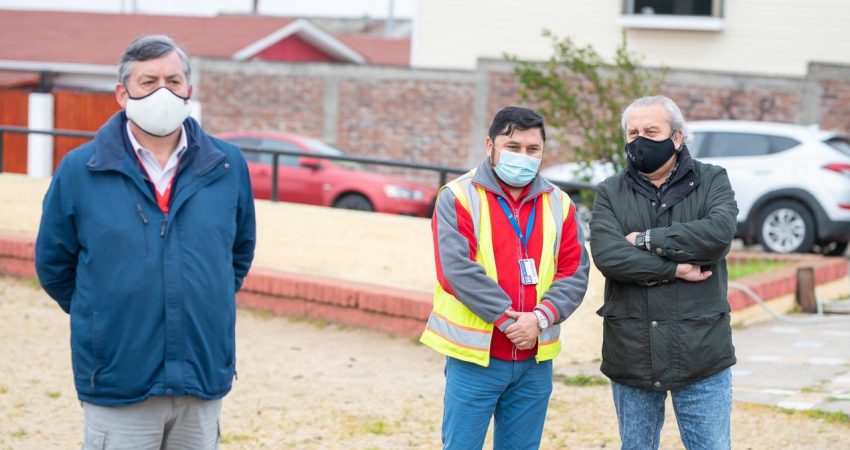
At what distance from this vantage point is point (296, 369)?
26.9ft

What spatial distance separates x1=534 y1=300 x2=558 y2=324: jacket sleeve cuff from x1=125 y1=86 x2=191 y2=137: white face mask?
4.96ft

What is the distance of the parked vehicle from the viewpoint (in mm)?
14758

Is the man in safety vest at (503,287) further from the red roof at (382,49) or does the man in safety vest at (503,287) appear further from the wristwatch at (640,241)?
the red roof at (382,49)

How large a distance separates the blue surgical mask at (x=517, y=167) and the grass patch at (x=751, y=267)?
6.82 m

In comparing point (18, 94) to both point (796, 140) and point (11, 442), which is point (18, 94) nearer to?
point (796, 140)

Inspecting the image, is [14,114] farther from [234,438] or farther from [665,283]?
[665,283]

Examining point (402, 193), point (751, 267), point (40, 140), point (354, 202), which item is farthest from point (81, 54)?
point (751, 267)

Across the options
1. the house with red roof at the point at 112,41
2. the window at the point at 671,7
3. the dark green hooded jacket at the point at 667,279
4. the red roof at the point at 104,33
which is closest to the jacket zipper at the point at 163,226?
the dark green hooded jacket at the point at 667,279

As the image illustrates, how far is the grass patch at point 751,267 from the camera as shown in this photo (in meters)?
11.5

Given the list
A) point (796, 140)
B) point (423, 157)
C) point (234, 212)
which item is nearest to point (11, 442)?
point (234, 212)

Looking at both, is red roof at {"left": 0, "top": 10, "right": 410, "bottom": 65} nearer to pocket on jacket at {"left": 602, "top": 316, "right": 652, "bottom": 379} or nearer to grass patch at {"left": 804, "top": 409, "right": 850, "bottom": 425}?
grass patch at {"left": 804, "top": 409, "right": 850, "bottom": 425}

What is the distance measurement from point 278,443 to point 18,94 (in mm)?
22994

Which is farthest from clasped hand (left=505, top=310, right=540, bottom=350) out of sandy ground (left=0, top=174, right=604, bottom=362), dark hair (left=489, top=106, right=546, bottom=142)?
sandy ground (left=0, top=174, right=604, bottom=362)

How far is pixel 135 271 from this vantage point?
151 inches
